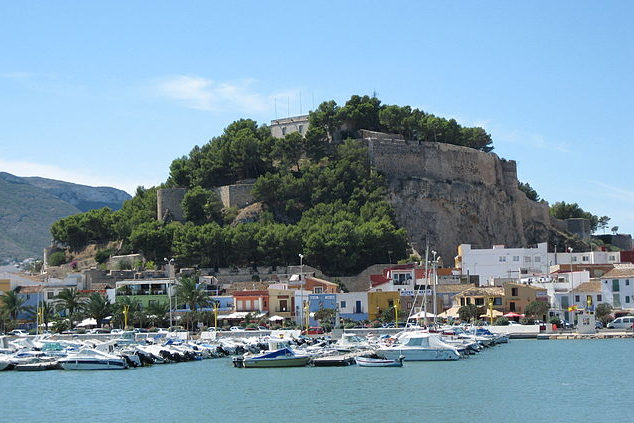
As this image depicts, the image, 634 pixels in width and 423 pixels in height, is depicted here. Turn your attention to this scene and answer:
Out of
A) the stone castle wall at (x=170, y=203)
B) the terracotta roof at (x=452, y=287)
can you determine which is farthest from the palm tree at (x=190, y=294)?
the stone castle wall at (x=170, y=203)

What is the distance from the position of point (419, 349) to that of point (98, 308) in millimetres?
25627

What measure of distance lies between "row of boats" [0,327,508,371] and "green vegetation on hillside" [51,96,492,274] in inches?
1098

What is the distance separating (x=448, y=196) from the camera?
9556 centimetres

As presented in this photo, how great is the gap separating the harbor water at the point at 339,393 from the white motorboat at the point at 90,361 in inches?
12.9

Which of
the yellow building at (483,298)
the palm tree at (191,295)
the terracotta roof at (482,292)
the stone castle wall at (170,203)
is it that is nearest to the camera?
the palm tree at (191,295)

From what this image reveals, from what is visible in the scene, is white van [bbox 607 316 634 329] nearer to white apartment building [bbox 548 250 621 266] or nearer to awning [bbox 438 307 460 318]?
awning [bbox 438 307 460 318]

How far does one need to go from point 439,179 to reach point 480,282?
51.5 ft

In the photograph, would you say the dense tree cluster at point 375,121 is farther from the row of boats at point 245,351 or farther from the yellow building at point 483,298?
the row of boats at point 245,351

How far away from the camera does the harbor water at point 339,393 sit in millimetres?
34250

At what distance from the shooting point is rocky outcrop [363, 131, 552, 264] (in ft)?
308

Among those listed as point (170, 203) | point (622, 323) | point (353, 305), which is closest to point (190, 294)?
point (353, 305)

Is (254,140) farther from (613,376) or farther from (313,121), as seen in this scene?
(613,376)

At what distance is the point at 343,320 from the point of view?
6994cm

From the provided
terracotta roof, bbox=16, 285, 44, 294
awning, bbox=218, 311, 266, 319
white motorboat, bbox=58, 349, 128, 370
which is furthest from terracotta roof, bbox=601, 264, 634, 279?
terracotta roof, bbox=16, 285, 44, 294
